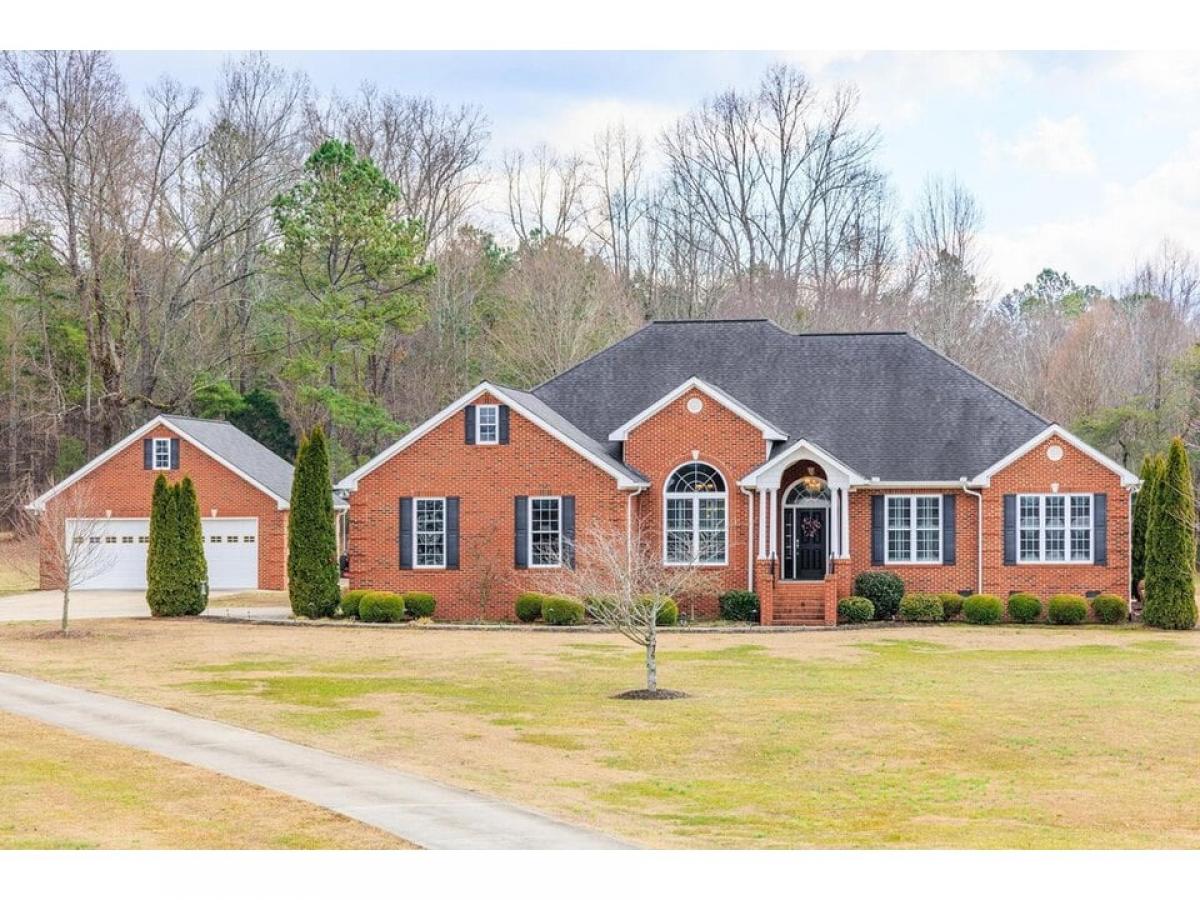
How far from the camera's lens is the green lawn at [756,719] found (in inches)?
573

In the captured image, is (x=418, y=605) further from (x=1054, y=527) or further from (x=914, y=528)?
(x=1054, y=527)

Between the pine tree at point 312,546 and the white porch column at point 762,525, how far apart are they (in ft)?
32.3

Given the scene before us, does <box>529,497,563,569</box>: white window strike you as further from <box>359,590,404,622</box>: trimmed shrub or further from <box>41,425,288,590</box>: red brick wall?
<box>41,425,288,590</box>: red brick wall

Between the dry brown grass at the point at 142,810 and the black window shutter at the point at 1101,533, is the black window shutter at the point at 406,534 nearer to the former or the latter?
the black window shutter at the point at 1101,533

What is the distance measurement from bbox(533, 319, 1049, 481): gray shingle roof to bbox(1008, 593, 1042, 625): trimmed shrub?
3.18m

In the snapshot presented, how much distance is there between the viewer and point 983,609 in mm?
34500

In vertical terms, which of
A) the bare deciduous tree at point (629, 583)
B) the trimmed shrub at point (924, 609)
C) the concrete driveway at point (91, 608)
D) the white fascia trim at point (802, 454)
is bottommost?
the concrete driveway at point (91, 608)

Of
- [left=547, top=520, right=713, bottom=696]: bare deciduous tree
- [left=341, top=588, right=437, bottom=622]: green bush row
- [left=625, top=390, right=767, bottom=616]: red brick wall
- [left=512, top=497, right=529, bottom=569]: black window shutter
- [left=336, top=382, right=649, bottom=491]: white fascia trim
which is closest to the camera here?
[left=547, top=520, right=713, bottom=696]: bare deciduous tree

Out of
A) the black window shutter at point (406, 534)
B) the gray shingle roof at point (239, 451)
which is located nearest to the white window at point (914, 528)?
the black window shutter at point (406, 534)

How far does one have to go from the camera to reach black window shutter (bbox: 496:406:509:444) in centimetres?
3603

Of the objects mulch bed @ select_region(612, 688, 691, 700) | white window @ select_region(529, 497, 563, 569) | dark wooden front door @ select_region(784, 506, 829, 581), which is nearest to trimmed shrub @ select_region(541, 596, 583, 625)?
white window @ select_region(529, 497, 563, 569)

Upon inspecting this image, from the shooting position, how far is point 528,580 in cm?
3566

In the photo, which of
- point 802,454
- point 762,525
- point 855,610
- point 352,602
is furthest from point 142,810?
point 802,454

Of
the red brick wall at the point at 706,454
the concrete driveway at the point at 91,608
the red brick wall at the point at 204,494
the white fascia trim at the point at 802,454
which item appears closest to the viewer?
the white fascia trim at the point at 802,454
